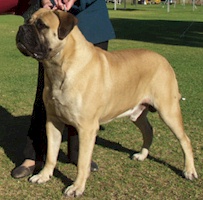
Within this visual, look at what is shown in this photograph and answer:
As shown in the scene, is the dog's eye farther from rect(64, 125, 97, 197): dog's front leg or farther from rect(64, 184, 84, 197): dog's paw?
rect(64, 184, 84, 197): dog's paw

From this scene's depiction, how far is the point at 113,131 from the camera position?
648 cm

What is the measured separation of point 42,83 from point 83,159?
1.09m

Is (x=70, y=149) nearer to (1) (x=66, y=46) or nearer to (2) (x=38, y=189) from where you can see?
(2) (x=38, y=189)

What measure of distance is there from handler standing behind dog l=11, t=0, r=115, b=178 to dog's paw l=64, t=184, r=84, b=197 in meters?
0.62

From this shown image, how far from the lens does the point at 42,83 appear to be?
498cm

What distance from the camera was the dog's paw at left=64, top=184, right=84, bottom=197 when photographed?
4.39m

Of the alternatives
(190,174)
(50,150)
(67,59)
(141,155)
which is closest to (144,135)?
(141,155)

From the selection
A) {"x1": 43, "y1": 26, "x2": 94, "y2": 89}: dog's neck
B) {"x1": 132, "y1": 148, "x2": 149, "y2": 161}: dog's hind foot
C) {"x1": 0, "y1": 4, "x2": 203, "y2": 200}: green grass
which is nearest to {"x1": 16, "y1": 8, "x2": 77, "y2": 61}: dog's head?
{"x1": 43, "y1": 26, "x2": 94, "y2": 89}: dog's neck

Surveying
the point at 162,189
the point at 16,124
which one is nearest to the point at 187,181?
the point at 162,189

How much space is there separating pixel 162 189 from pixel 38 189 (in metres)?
1.28

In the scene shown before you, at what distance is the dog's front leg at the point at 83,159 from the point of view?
14.3 feet

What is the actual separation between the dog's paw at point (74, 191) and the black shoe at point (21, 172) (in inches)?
26.3

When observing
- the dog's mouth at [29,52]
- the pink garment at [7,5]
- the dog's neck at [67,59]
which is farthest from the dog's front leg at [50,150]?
the pink garment at [7,5]

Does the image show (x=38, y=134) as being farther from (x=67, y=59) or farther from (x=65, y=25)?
(x=65, y=25)
